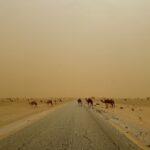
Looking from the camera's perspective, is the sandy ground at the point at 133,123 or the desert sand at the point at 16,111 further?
the desert sand at the point at 16,111

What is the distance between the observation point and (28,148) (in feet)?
44.4

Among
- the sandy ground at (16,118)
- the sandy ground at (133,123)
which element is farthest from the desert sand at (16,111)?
the sandy ground at (133,123)

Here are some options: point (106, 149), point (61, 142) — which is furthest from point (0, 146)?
point (106, 149)

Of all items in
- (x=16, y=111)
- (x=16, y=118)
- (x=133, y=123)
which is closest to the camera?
(x=133, y=123)

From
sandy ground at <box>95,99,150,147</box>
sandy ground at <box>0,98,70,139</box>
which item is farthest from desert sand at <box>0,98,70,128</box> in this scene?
sandy ground at <box>95,99,150,147</box>

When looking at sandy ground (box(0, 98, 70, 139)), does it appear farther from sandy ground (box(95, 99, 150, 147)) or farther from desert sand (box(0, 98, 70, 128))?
sandy ground (box(95, 99, 150, 147))

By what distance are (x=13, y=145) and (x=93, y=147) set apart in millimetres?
2907

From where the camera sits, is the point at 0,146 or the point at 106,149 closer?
the point at 106,149

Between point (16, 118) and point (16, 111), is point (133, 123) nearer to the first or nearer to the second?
point (16, 118)

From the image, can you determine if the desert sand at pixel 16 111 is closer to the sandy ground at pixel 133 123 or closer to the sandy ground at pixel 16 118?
the sandy ground at pixel 16 118

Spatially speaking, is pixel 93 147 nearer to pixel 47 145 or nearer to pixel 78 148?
pixel 78 148

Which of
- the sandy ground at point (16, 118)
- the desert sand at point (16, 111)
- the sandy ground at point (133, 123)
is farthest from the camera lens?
the desert sand at point (16, 111)

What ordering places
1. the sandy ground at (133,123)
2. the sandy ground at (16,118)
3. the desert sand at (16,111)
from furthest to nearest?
the desert sand at (16,111)
the sandy ground at (16,118)
the sandy ground at (133,123)

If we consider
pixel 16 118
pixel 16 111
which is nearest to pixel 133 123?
pixel 16 118
